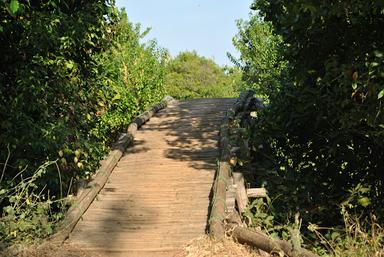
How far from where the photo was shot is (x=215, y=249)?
6520mm

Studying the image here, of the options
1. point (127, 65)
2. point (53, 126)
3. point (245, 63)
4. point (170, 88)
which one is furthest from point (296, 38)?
point (170, 88)

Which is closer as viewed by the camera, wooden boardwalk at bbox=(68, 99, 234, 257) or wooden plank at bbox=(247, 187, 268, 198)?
wooden boardwalk at bbox=(68, 99, 234, 257)

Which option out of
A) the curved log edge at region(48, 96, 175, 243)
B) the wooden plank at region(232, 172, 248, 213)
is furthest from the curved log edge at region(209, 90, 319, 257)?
the curved log edge at region(48, 96, 175, 243)

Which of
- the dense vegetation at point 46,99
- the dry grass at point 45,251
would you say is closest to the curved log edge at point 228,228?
the dry grass at point 45,251

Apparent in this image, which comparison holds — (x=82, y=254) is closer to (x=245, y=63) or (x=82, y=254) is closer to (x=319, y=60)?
(x=319, y=60)

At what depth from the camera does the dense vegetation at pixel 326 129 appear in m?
6.33

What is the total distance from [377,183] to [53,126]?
17.5 feet

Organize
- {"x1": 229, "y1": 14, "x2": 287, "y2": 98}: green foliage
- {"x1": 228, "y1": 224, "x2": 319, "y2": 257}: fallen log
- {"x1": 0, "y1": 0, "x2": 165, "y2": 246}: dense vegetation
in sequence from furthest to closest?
{"x1": 229, "y1": 14, "x2": 287, "y2": 98}: green foliage < {"x1": 0, "y1": 0, "x2": 165, "y2": 246}: dense vegetation < {"x1": 228, "y1": 224, "x2": 319, "y2": 257}: fallen log

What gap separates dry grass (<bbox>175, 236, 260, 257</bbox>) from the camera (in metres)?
6.43

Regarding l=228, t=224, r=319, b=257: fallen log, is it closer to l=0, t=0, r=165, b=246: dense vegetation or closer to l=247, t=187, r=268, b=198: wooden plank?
l=247, t=187, r=268, b=198: wooden plank

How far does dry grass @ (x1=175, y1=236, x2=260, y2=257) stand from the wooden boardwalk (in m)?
0.21

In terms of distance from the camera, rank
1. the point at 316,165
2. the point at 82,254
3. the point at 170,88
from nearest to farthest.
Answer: the point at 82,254 → the point at 316,165 → the point at 170,88

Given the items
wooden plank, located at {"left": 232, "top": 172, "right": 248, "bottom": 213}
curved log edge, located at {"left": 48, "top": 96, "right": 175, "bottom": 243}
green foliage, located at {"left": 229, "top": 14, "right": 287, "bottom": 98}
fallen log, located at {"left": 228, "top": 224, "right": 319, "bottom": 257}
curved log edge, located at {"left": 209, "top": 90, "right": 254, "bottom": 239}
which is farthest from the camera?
green foliage, located at {"left": 229, "top": 14, "right": 287, "bottom": 98}

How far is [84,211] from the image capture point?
7.93 m
